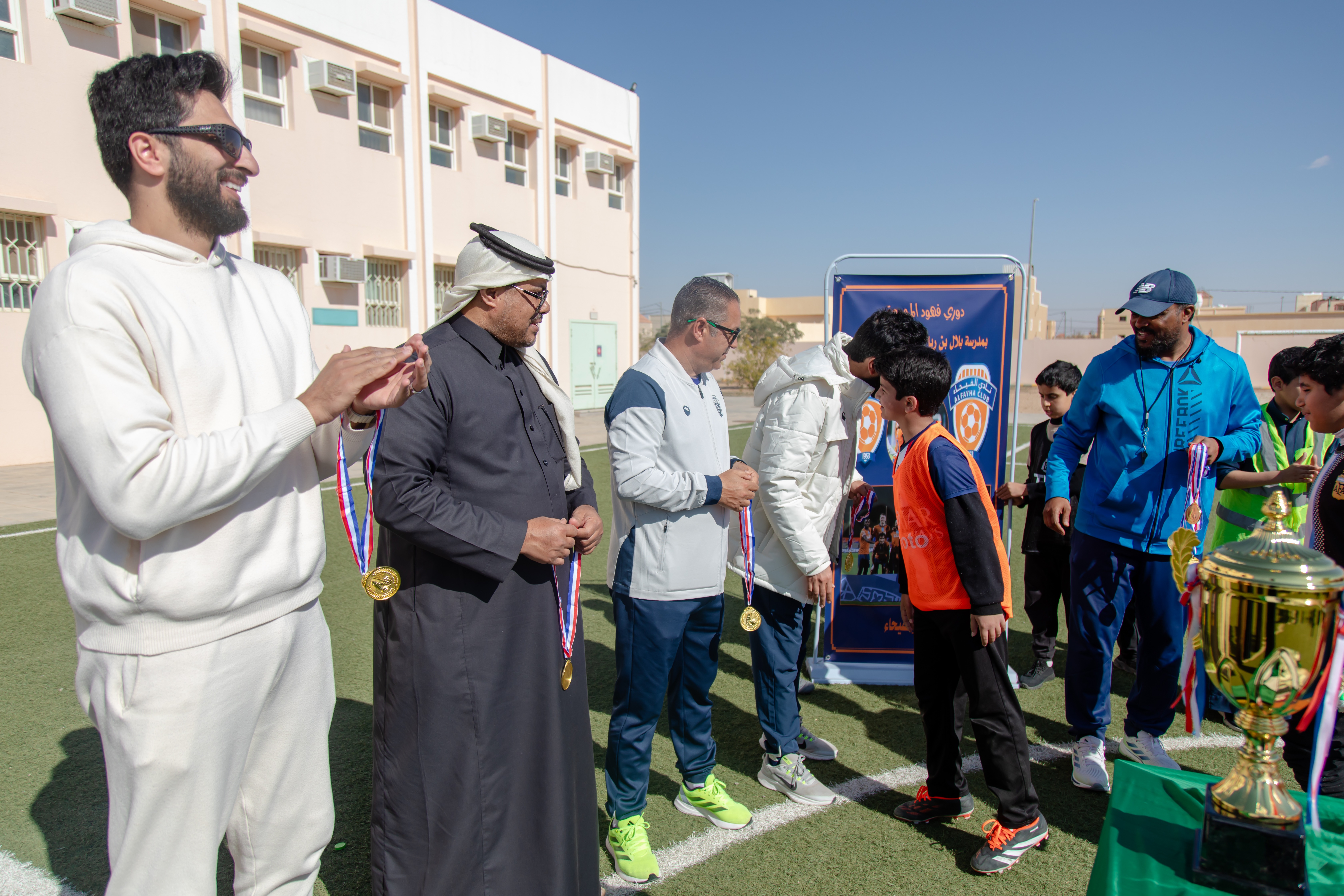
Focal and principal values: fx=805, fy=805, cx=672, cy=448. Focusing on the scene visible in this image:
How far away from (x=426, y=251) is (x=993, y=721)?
1637 centimetres

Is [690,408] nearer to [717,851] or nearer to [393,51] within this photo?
[717,851]

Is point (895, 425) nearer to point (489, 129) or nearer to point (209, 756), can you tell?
point (209, 756)

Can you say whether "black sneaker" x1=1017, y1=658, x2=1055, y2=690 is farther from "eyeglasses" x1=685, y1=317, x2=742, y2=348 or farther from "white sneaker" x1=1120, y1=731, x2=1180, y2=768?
"eyeglasses" x1=685, y1=317, x2=742, y2=348

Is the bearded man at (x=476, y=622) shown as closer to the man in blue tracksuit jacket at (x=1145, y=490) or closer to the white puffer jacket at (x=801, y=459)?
the white puffer jacket at (x=801, y=459)

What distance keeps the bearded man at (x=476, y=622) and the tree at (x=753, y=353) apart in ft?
76.3

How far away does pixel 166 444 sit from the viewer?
4.86 ft

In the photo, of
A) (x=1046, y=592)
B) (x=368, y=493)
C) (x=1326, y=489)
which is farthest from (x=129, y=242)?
(x=1046, y=592)

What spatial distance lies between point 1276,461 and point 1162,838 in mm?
4124

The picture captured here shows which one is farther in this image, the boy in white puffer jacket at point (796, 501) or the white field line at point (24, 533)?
the white field line at point (24, 533)

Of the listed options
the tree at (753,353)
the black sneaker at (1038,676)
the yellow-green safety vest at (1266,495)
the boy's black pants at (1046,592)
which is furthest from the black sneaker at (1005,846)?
the tree at (753,353)

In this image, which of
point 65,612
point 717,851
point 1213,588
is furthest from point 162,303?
point 65,612

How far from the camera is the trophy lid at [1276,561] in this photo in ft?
4.15

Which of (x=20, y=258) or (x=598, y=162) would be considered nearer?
(x=20, y=258)

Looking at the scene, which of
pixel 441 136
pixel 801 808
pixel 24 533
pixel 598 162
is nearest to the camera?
pixel 801 808
